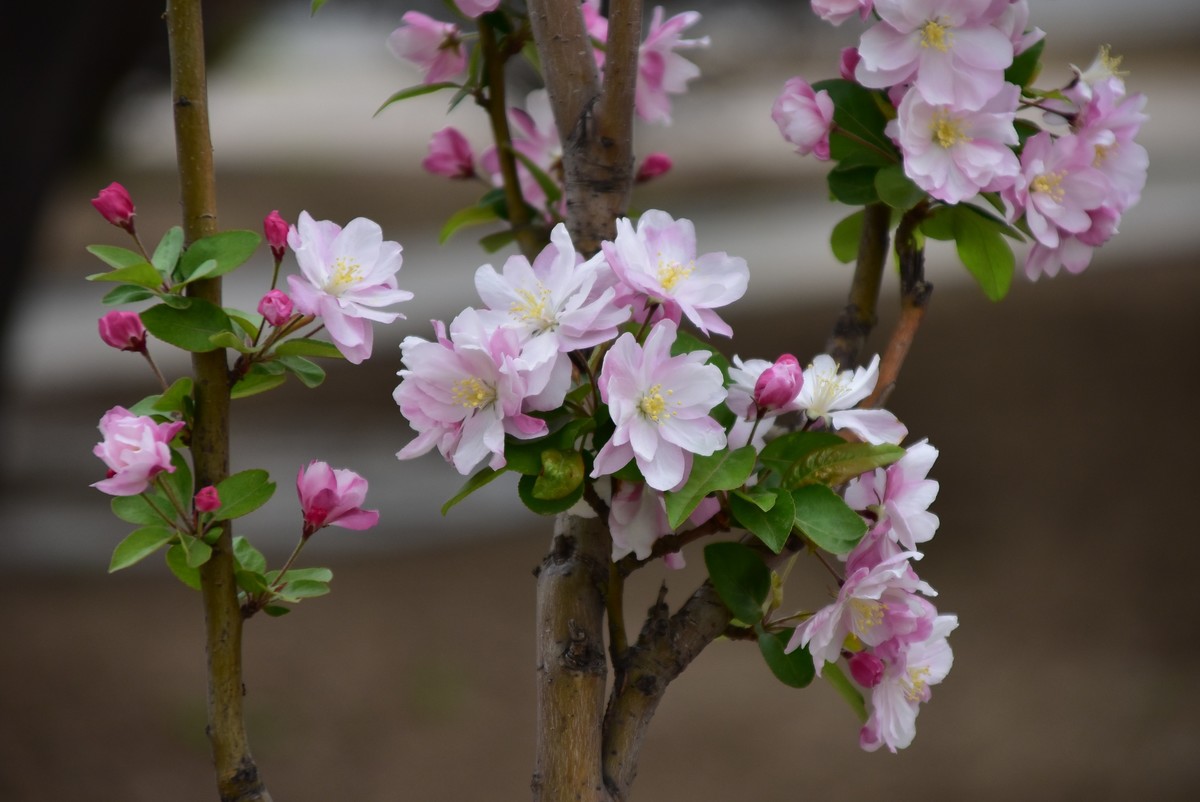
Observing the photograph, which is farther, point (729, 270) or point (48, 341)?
point (48, 341)

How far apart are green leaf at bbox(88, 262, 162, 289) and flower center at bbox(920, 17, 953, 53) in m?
0.43

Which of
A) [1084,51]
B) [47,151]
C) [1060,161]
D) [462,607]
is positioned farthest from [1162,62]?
[1060,161]

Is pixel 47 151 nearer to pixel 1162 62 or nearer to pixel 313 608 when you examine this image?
pixel 313 608

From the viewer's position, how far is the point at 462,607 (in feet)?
12.0

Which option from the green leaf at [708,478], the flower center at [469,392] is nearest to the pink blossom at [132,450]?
the flower center at [469,392]

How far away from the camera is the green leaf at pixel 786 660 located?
0.66 metres

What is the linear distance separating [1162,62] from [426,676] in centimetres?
671

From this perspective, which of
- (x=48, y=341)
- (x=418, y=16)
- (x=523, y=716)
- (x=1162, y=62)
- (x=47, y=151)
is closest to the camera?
(x=418, y=16)

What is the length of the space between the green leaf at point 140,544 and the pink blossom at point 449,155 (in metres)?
0.42

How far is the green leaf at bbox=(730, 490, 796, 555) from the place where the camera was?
1.96 feet

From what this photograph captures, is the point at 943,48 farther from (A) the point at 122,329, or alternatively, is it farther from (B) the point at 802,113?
(A) the point at 122,329

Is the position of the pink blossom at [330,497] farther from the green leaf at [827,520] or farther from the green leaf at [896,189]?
the green leaf at [896,189]

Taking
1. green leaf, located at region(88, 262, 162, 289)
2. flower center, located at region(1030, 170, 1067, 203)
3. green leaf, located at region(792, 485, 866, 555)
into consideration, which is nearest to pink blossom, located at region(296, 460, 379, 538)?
green leaf, located at region(88, 262, 162, 289)

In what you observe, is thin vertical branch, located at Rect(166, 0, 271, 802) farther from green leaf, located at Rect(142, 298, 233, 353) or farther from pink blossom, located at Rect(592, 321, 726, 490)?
pink blossom, located at Rect(592, 321, 726, 490)
